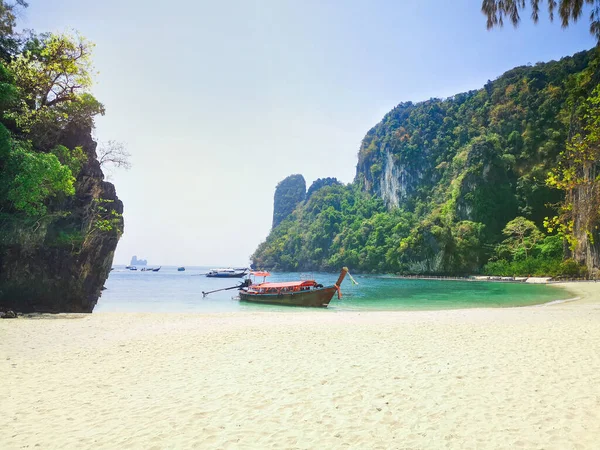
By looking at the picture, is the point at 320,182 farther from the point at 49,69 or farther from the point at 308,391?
the point at 308,391

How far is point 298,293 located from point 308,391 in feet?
69.5

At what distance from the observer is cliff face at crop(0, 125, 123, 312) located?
54.5ft

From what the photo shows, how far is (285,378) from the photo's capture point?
6.16 metres

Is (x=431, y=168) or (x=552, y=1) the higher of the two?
(x=431, y=168)

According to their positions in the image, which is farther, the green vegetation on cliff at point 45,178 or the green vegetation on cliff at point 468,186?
the green vegetation on cliff at point 468,186

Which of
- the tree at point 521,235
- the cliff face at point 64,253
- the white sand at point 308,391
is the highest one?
the tree at point 521,235

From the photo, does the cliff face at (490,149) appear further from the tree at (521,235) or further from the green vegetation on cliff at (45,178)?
the green vegetation on cliff at (45,178)

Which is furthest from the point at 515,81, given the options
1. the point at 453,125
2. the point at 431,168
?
the point at 431,168

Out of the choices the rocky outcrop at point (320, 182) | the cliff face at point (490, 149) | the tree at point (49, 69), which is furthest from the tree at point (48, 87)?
the rocky outcrop at point (320, 182)

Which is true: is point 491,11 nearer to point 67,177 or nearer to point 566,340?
point 566,340

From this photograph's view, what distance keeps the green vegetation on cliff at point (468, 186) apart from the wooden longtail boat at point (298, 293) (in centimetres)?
2381

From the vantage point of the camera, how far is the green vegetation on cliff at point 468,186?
6638cm

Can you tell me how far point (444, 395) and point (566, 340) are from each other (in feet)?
19.0

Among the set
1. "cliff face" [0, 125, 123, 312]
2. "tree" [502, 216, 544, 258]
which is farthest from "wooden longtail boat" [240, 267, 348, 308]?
"tree" [502, 216, 544, 258]
